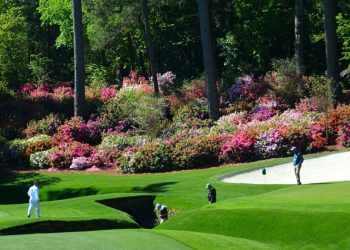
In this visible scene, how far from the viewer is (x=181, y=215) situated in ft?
70.1

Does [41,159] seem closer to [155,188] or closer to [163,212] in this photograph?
[155,188]

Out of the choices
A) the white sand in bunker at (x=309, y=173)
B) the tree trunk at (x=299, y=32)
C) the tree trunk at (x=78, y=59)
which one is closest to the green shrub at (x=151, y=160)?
the white sand in bunker at (x=309, y=173)

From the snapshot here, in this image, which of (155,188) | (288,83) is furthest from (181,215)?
(288,83)

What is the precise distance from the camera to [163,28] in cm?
5522

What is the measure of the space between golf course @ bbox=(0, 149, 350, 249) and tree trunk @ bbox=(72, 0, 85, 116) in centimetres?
1097

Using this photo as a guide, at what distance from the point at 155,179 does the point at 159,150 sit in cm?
361

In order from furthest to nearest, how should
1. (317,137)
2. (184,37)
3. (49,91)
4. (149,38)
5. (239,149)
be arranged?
(184,37) → (49,91) → (149,38) → (239,149) → (317,137)

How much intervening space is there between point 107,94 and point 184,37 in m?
11.3

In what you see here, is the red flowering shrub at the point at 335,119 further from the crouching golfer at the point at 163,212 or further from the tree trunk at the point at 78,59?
the tree trunk at the point at 78,59

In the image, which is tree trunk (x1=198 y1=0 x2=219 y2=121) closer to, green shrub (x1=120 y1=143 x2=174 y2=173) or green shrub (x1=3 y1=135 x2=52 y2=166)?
green shrub (x1=120 y1=143 x2=174 y2=173)

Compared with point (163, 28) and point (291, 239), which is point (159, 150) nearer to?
point (291, 239)

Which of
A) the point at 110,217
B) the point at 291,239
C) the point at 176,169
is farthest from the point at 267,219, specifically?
the point at 176,169

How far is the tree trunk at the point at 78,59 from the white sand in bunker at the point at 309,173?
1723cm

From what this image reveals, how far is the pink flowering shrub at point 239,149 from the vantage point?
1308 inches
